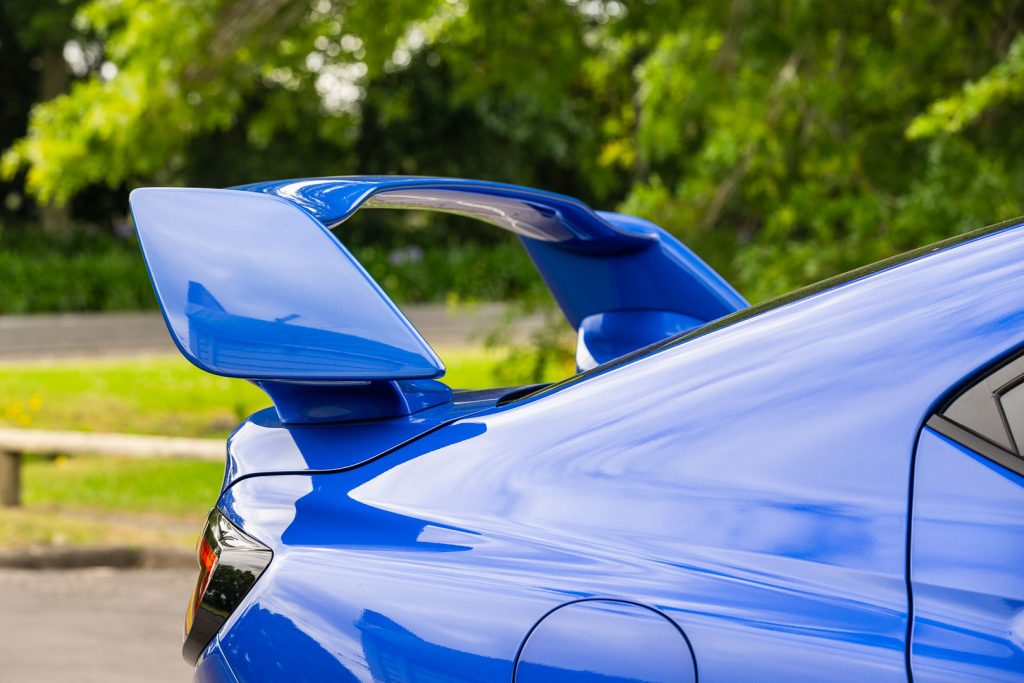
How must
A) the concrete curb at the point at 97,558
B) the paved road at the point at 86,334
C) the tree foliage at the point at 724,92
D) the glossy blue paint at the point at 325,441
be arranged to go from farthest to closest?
1. the paved road at the point at 86,334
2. the tree foliage at the point at 724,92
3. the concrete curb at the point at 97,558
4. the glossy blue paint at the point at 325,441

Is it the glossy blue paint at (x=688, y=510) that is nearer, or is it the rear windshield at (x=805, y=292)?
the glossy blue paint at (x=688, y=510)

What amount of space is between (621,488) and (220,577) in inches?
25.1

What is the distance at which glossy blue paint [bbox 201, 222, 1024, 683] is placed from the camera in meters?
1.41

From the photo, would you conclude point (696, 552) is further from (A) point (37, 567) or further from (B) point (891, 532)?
(A) point (37, 567)

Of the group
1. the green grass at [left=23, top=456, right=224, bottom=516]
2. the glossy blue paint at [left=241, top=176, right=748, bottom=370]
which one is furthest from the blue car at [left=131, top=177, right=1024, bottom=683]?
the green grass at [left=23, top=456, right=224, bottom=516]

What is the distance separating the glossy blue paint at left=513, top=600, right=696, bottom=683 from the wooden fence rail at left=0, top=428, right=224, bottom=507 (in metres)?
5.76

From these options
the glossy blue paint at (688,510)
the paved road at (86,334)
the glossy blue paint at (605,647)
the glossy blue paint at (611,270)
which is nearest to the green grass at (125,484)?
the glossy blue paint at (611,270)

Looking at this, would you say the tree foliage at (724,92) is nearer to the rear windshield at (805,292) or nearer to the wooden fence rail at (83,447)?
the wooden fence rail at (83,447)

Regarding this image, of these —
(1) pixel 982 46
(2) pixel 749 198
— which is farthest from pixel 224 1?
(1) pixel 982 46

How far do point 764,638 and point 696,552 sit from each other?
14cm

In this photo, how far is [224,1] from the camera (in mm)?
8617

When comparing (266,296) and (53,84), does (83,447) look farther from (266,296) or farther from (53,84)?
(53,84)

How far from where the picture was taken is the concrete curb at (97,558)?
6.59 metres

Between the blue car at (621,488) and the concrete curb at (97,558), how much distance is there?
509 cm
